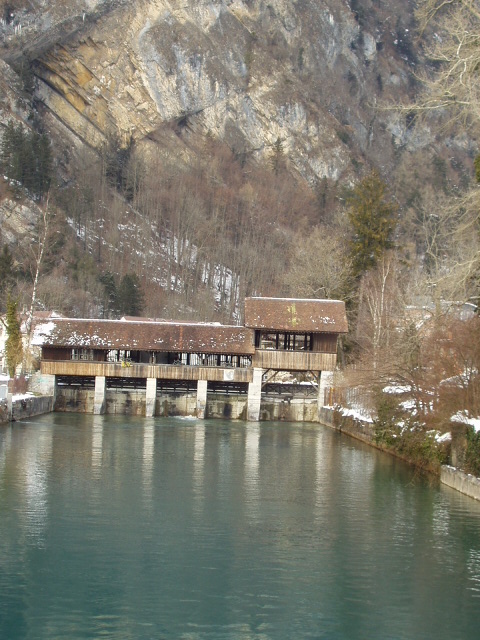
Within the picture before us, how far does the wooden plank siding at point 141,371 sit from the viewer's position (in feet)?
148

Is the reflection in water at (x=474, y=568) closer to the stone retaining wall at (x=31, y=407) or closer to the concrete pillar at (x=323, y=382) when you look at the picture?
the stone retaining wall at (x=31, y=407)

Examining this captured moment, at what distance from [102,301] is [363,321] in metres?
27.7

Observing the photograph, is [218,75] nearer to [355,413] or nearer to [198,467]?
[355,413]

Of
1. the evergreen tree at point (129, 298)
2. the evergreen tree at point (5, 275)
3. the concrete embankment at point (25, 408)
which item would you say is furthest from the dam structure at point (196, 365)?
the evergreen tree at point (129, 298)

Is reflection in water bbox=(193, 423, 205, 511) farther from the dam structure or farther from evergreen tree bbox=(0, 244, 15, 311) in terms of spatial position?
evergreen tree bbox=(0, 244, 15, 311)

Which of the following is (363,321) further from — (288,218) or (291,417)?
(288,218)

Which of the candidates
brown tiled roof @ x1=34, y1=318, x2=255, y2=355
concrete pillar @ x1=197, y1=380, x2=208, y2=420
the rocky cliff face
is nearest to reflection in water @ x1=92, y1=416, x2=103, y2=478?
brown tiled roof @ x1=34, y1=318, x2=255, y2=355

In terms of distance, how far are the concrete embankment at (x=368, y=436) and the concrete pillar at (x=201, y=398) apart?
5.88 m

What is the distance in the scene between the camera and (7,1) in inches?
3952

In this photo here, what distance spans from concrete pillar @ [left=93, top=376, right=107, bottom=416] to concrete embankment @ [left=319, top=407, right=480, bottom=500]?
10946 millimetres

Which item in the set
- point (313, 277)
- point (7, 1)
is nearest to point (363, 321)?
point (313, 277)

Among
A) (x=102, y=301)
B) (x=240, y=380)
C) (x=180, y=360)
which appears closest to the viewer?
(x=240, y=380)

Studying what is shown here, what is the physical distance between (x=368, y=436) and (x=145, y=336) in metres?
15.1

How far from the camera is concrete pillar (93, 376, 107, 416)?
44906 millimetres
